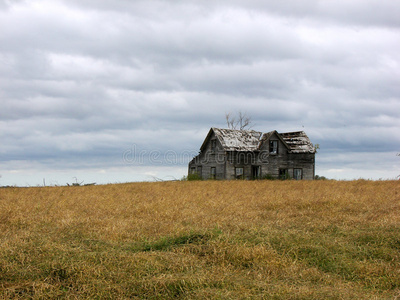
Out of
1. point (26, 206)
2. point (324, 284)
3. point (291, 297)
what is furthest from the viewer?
point (26, 206)

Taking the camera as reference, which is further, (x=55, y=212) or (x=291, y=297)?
(x=55, y=212)

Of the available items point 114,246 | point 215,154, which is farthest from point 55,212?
point 215,154

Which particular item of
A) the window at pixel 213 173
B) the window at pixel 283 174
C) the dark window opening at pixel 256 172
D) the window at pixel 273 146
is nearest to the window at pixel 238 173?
the dark window opening at pixel 256 172

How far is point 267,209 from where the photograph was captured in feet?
43.2

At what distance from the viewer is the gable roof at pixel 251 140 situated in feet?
115

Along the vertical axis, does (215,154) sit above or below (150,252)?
above

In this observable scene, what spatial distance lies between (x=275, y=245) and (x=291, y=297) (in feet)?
8.09

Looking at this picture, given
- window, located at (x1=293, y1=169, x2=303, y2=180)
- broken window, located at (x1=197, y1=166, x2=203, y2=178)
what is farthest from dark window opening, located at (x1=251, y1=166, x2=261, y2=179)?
broken window, located at (x1=197, y1=166, x2=203, y2=178)

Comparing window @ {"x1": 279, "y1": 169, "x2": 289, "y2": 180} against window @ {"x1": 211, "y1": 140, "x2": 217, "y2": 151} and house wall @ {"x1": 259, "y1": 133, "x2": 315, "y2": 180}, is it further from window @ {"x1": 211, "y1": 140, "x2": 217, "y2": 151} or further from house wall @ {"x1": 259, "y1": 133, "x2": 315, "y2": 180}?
window @ {"x1": 211, "y1": 140, "x2": 217, "y2": 151}

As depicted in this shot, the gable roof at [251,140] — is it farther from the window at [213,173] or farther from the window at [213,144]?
the window at [213,173]

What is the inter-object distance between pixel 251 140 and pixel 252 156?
1.87 metres

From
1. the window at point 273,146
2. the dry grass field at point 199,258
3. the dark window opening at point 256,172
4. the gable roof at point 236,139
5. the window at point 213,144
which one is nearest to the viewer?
the dry grass field at point 199,258

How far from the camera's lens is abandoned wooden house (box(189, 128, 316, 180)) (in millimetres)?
35000

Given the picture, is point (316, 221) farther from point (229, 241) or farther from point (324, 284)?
point (324, 284)
